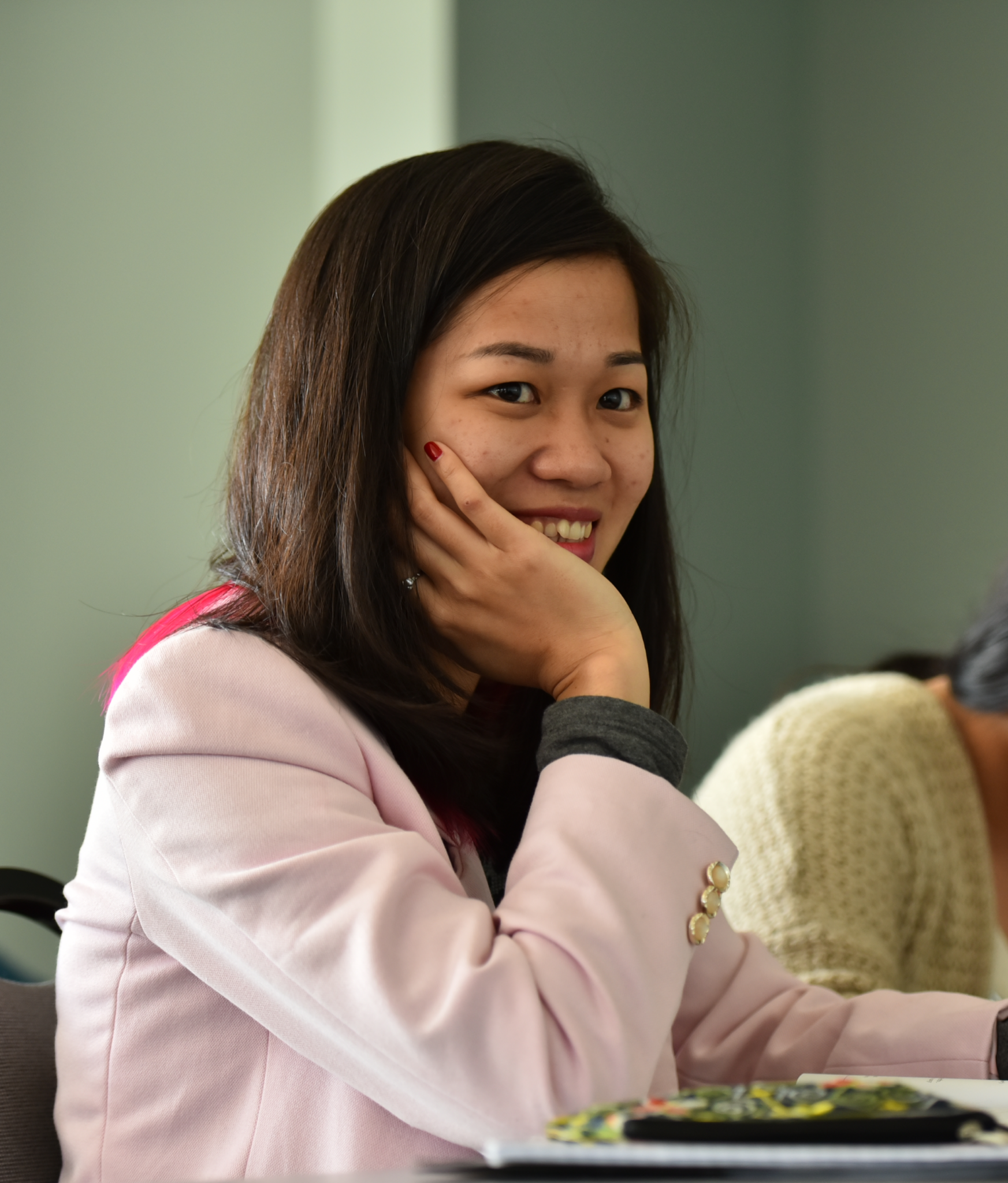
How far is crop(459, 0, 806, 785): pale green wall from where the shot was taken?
2.31 metres

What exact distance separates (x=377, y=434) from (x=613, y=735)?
0.29 m

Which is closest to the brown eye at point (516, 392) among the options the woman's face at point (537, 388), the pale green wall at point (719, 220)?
the woman's face at point (537, 388)

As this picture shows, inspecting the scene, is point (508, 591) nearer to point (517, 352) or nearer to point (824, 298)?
point (517, 352)

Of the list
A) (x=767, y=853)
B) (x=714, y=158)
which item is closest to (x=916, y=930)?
(x=767, y=853)

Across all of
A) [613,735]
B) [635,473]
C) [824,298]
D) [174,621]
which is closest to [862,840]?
[635,473]

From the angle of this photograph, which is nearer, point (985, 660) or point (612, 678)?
point (612, 678)

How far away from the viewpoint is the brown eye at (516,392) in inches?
38.7

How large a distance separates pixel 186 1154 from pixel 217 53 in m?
1.74

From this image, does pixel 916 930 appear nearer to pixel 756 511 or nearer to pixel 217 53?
pixel 756 511

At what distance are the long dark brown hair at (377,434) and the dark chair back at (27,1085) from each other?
32 cm

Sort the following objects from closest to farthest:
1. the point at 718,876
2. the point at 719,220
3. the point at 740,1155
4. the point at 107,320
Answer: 1. the point at 740,1155
2. the point at 718,876
3. the point at 107,320
4. the point at 719,220

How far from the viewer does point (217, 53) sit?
2010mm

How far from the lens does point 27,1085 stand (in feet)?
2.80

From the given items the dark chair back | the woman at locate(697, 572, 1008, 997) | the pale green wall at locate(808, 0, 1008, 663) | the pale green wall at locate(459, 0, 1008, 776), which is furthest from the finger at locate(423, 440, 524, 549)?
the pale green wall at locate(808, 0, 1008, 663)
